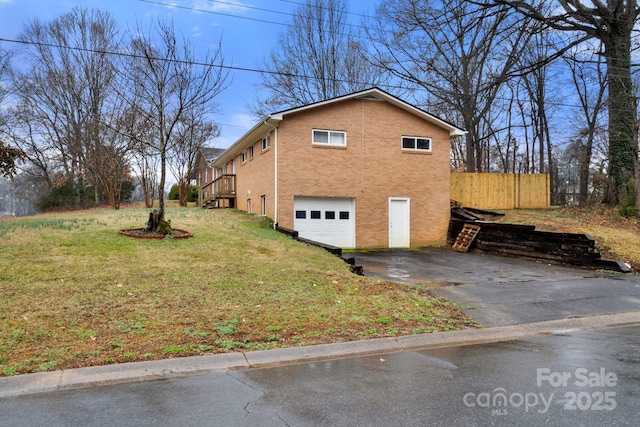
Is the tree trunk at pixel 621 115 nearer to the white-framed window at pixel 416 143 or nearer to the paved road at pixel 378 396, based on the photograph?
the white-framed window at pixel 416 143

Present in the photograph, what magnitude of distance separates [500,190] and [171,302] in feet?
66.9

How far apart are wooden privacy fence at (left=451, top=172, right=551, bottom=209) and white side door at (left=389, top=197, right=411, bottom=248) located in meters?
4.38

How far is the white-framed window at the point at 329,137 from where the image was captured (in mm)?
18359

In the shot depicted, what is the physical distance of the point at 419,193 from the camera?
19922 millimetres

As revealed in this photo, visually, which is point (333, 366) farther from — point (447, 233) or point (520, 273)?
point (447, 233)

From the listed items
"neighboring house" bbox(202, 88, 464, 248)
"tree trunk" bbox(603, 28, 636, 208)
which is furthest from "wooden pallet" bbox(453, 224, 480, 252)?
"tree trunk" bbox(603, 28, 636, 208)

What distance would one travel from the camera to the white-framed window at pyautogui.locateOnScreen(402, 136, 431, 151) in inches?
780

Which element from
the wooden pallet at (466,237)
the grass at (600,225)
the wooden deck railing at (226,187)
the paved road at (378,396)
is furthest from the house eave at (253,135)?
Result: the paved road at (378,396)

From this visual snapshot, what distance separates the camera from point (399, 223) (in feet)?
64.6

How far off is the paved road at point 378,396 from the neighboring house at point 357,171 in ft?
42.6

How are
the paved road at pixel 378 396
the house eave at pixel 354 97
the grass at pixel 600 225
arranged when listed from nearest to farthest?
the paved road at pixel 378 396, the grass at pixel 600 225, the house eave at pixel 354 97

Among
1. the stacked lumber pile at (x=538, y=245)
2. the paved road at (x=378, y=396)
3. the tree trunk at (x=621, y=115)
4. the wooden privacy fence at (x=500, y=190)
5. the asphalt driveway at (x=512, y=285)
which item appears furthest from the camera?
the wooden privacy fence at (x=500, y=190)

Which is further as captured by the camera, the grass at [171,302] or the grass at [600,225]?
the grass at [600,225]

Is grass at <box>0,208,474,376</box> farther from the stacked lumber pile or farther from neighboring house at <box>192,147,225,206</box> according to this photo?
neighboring house at <box>192,147,225,206</box>
